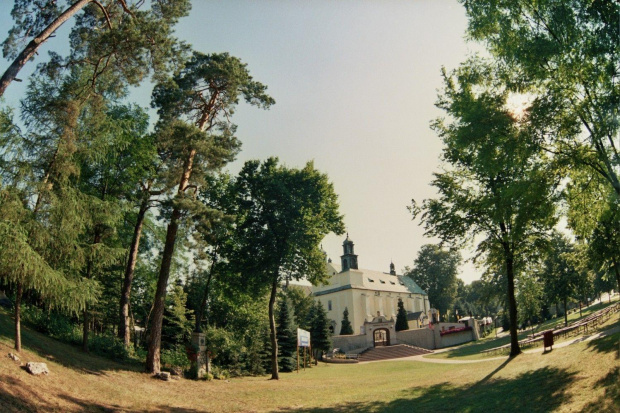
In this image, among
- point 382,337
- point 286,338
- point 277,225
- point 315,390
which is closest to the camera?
point 315,390

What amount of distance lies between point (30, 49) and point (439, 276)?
77.3 meters

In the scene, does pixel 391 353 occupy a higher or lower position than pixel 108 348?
lower

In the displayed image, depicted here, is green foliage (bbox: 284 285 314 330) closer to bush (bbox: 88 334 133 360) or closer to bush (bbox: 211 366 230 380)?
bush (bbox: 211 366 230 380)

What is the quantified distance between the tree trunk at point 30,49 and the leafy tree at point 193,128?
5210 millimetres

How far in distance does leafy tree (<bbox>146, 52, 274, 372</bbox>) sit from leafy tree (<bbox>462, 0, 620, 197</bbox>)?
9596 mm

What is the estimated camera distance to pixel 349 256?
6581 centimetres

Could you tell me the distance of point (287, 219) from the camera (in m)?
23.5

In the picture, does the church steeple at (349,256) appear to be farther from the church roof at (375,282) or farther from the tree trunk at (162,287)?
the tree trunk at (162,287)

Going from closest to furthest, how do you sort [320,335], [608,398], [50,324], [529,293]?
[608,398], [50,324], [529,293], [320,335]

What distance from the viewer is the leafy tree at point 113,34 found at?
1079cm

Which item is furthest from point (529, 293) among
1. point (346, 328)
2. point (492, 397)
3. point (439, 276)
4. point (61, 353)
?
point (439, 276)

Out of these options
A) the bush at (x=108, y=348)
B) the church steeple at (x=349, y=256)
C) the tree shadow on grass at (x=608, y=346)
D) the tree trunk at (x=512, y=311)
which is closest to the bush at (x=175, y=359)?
the bush at (x=108, y=348)

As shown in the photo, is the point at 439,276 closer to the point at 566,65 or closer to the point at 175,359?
the point at 175,359

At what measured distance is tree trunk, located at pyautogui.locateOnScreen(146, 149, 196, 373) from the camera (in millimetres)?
15844
